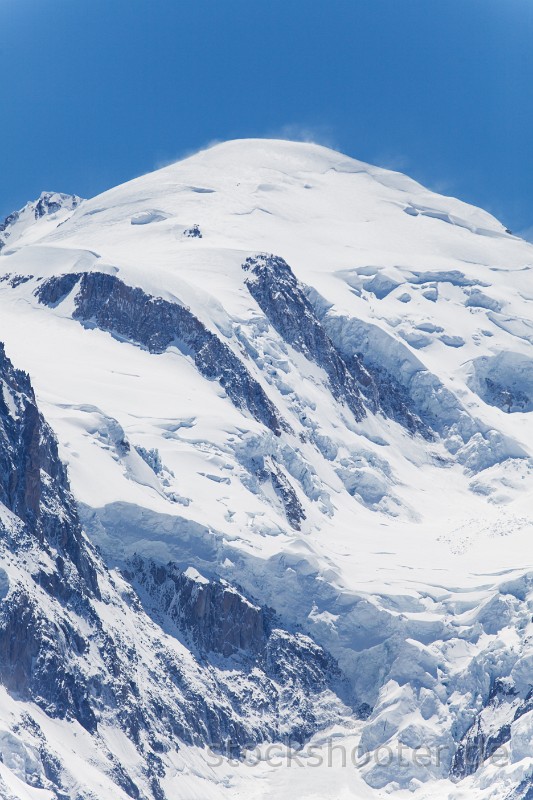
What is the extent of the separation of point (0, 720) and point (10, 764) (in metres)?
5.58

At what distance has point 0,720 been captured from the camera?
19938cm

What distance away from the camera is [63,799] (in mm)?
198625

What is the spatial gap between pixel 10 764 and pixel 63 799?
22.7 feet

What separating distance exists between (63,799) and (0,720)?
9583mm

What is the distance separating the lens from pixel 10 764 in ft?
641
